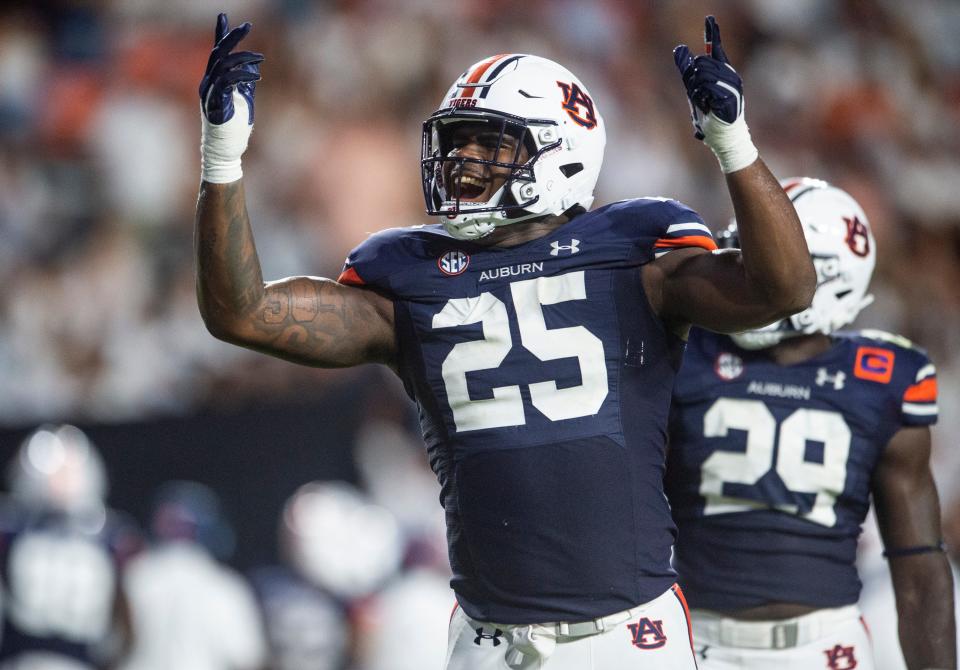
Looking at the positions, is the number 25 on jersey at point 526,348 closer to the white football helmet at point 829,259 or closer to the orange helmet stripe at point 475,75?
the orange helmet stripe at point 475,75

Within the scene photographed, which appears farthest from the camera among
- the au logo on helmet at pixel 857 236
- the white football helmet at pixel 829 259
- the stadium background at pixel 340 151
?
the stadium background at pixel 340 151

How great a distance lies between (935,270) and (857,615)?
4.81 meters

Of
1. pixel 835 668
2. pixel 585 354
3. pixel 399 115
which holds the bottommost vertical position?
pixel 835 668

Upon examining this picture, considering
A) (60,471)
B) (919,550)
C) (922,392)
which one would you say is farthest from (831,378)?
(60,471)

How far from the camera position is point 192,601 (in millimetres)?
5723

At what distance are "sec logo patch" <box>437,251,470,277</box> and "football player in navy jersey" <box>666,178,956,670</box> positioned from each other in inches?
33.9

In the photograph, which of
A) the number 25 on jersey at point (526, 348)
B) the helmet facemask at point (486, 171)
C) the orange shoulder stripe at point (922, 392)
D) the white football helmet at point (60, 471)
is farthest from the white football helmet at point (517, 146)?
the white football helmet at point (60, 471)

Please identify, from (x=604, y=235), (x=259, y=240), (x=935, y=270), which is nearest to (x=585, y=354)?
(x=604, y=235)

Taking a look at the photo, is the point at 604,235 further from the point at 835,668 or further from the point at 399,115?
the point at 399,115

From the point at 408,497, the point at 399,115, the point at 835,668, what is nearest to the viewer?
the point at 835,668

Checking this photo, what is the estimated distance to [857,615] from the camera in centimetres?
324

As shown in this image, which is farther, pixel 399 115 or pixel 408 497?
pixel 399 115

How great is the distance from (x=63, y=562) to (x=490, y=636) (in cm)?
364

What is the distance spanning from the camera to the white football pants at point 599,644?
2443 millimetres
